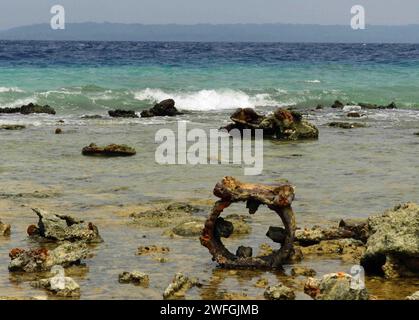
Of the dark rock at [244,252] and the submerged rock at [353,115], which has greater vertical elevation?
the submerged rock at [353,115]

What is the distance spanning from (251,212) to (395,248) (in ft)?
6.21

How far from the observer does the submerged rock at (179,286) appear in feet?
33.3

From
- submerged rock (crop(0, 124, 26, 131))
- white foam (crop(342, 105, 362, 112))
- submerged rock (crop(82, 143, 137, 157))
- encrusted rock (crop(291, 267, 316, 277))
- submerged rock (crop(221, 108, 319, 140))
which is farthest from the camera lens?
white foam (crop(342, 105, 362, 112))

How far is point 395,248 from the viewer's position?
36.6 feet

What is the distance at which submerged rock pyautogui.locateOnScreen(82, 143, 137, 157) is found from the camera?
22936 millimetres

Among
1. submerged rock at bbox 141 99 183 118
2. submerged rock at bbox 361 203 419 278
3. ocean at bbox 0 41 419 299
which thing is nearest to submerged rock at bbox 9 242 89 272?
ocean at bbox 0 41 419 299

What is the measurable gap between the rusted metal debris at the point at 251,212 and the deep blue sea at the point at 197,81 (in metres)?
29.3

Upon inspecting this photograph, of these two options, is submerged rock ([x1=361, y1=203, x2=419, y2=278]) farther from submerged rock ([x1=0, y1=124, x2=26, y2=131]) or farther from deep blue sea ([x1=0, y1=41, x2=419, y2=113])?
deep blue sea ([x1=0, y1=41, x2=419, y2=113])

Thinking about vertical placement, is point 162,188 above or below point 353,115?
below

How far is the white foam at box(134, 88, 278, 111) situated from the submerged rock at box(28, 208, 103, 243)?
31.2 m

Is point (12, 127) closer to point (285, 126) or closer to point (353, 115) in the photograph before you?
point (285, 126)

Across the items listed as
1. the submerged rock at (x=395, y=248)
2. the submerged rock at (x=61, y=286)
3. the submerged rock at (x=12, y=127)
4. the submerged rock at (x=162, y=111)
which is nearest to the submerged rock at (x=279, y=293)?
the submerged rock at (x=395, y=248)

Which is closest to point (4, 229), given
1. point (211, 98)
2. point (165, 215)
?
point (165, 215)

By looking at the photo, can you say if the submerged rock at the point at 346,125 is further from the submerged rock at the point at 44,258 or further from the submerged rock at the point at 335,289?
the submerged rock at the point at 335,289
